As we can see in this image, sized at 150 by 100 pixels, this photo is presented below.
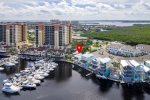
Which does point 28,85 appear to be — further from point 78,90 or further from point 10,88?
point 78,90

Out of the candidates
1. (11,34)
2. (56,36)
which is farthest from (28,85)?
(11,34)

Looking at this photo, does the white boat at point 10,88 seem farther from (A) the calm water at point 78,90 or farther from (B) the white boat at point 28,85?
(B) the white boat at point 28,85

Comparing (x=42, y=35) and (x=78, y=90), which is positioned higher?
(x=42, y=35)

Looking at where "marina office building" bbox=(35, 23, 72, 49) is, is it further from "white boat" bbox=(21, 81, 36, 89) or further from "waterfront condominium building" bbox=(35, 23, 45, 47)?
"white boat" bbox=(21, 81, 36, 89)

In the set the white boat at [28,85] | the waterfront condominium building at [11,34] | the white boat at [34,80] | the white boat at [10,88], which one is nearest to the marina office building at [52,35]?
the waterfront condominium building at [11,34]

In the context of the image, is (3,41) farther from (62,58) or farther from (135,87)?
(135,87)

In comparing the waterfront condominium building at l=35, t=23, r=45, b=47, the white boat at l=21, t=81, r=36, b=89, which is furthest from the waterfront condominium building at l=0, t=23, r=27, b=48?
the white boat at l=21, t=81, r=36, b=89

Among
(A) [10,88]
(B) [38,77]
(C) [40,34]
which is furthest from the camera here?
(C) [40,34]
